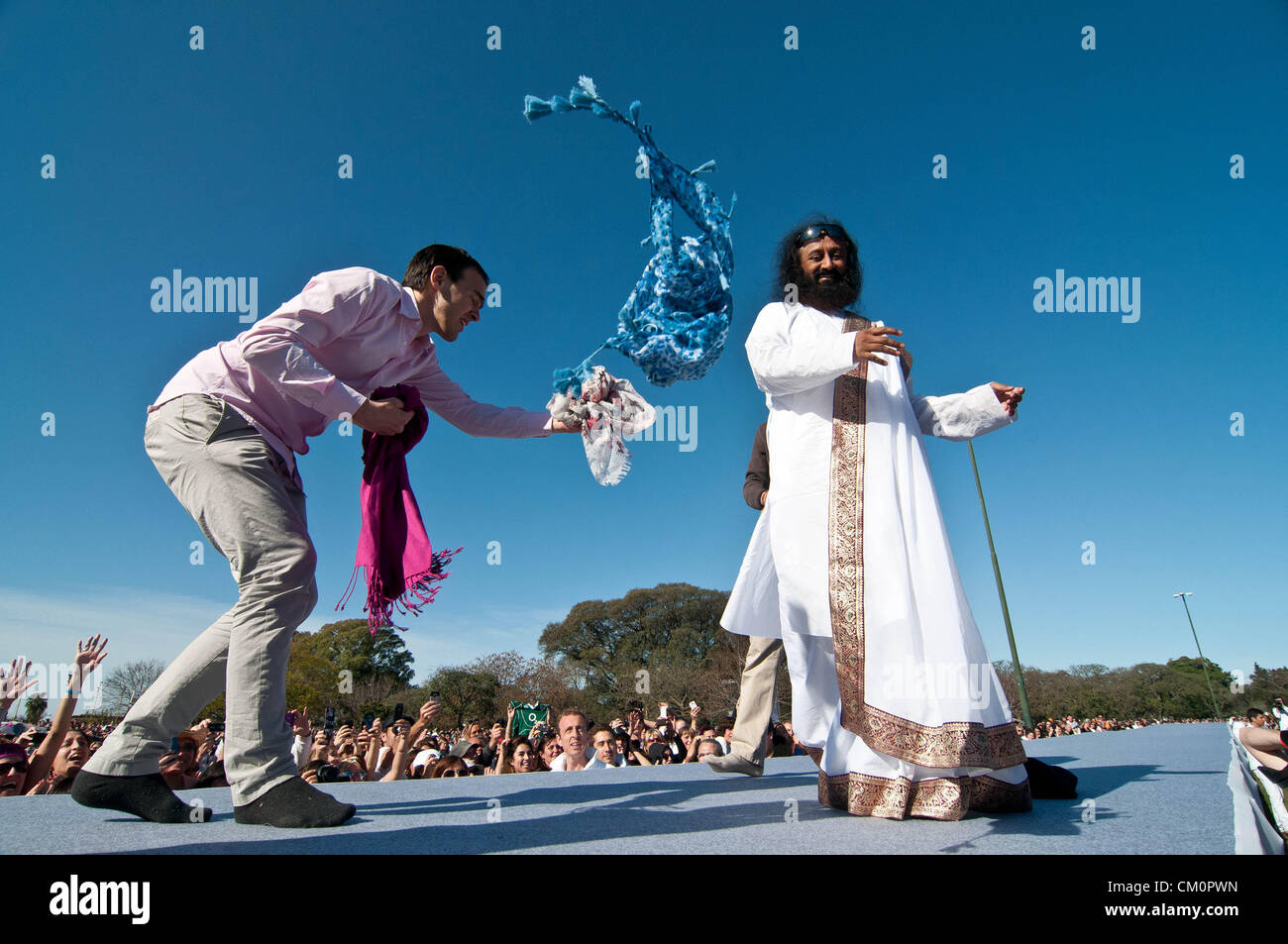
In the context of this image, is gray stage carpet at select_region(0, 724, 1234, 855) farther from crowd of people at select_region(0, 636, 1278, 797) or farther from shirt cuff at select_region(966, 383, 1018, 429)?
shirt cuff at select_region(966, 383, 1018, 429)

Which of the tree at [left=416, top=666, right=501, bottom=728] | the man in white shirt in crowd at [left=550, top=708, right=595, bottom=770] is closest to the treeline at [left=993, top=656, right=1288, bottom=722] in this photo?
the tree at [left=416, top=666, right=501, bottom=728]

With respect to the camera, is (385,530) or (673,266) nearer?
(385,530)

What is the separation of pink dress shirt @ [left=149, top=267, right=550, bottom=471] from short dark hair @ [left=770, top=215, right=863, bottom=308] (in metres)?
1.79

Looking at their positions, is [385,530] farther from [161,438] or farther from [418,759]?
[418,759]

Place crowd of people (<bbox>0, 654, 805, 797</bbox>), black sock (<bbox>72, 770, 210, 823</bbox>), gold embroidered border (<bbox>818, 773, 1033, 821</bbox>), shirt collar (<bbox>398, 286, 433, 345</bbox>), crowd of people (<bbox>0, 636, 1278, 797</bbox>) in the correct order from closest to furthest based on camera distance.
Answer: gold embroidered border (<bbox>818, 773, 1033, 821</bbox>) < black sock (<bbox>72, 770, 210, 823</bbox>) < shirt collar (<bbox>398, 286, 433, 345</bbox>) < crowd of people (<bbox>0, 636, 1278, 797</bbox>) < crowd of people (<bbox>0, 654, 805, 797</bbox>)

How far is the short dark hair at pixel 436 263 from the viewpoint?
113 inches

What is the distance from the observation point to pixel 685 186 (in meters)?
3.45

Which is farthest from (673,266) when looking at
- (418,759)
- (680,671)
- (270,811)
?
(680,671)

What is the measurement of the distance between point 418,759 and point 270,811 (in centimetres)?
570

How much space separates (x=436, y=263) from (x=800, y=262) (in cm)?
173

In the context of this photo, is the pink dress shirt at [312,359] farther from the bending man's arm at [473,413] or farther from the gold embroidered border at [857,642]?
the gold embroidered border at [857,642]

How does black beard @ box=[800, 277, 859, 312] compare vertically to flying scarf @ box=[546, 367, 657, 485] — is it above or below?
above

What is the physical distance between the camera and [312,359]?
2.43 meters

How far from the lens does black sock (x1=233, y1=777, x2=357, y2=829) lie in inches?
87.3
